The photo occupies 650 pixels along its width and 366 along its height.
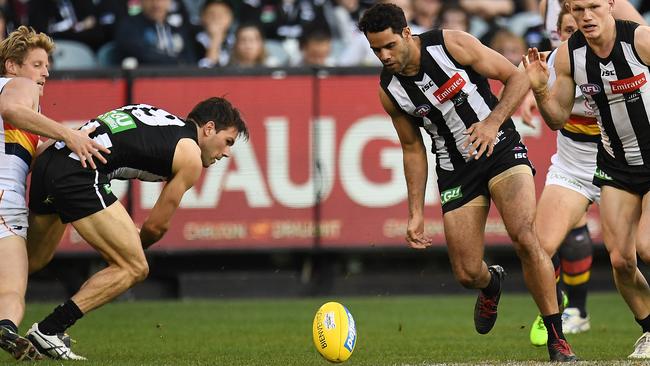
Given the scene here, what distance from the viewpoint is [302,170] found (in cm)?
1407

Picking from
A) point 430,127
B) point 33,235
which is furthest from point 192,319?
point 430,127

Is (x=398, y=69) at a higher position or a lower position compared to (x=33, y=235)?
higher

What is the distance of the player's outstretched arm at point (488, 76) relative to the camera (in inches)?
326

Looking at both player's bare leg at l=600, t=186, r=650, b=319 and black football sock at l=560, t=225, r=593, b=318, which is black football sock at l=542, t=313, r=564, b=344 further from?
black football sock at l=560, t=225, r=593, b=318

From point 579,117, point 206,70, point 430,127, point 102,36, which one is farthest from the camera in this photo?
point 102,36

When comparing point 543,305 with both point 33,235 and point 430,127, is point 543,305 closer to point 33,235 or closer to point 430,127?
point 430,127

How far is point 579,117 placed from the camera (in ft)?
34.7

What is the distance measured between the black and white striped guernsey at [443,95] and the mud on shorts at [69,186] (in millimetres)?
2139

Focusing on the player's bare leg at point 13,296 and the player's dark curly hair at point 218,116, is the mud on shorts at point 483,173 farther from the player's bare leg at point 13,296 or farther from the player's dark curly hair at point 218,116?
the player's bare leg at point 13,296

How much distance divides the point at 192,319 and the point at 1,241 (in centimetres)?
387

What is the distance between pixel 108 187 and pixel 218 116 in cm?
91

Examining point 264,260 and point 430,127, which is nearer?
point 430,127

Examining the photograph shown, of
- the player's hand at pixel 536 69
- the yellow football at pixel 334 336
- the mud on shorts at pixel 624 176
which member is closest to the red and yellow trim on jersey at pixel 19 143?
the yellow football at pixel 334 336

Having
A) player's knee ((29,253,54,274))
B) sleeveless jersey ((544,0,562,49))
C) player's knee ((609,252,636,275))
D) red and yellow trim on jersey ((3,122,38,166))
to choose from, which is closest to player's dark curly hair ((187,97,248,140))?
red and yellow trim on jersey ((3,122,38,166))
